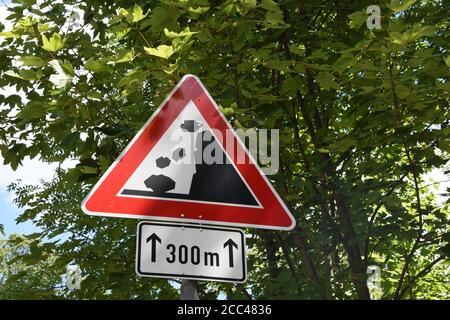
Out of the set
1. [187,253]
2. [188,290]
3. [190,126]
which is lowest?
[188,290]

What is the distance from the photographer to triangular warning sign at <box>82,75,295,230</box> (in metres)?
2.41

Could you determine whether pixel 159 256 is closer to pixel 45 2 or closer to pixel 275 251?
pixel 275 251

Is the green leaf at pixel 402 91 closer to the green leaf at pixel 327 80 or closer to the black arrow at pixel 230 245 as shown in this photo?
the green leaf at pixel 327 80

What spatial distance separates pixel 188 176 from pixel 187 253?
1.14 feet

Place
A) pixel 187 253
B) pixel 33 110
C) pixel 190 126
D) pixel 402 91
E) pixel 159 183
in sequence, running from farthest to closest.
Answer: pixel 402 91
pixel 33 110
pixel 190 126
pixel 159 183
pixel 187 253

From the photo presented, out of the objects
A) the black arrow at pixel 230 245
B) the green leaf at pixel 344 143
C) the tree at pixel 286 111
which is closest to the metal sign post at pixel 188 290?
the black arrow at pixel 230 245

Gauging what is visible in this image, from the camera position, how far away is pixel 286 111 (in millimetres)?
4684

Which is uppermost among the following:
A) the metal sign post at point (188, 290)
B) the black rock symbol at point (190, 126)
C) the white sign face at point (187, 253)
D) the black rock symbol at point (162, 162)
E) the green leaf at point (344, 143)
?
the green leaf at point (344, 143)

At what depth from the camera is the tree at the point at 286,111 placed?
335 cm

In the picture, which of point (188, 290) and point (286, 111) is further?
point (286, 111)

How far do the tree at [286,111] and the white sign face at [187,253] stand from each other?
0.80 m

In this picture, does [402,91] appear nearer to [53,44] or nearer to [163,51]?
[163,51]

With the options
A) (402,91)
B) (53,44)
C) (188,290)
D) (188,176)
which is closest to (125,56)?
(53,44)
